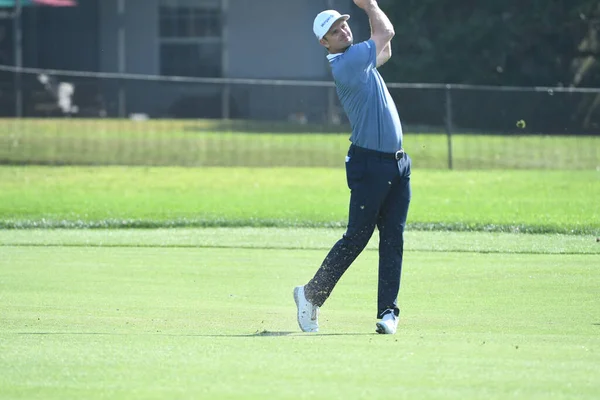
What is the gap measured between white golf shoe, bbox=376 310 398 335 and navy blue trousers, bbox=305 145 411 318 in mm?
69

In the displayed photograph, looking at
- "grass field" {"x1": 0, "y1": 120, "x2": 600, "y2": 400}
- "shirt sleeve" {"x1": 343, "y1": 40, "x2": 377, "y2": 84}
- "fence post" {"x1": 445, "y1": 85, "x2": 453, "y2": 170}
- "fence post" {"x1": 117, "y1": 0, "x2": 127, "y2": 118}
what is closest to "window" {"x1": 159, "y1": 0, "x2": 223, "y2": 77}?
"fence post" {"x1": 117, "y1": 0, "x2": 127, "y2": 118}

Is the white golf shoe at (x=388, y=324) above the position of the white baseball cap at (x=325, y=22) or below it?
below

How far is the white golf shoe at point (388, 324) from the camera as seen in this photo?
27.3 feet

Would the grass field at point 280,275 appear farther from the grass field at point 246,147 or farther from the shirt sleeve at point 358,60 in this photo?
the shirt sleeve at point 358,60

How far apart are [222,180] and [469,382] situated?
56.2 feet

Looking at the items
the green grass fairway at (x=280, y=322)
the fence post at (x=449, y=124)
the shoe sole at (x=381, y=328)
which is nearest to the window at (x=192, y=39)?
the fence post at (x=449, y=124)

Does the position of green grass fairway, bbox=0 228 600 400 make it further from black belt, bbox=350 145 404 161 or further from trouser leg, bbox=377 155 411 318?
black belt, bbox=350 145 404 161

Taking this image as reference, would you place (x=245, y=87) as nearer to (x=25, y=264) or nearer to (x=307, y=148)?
(x=307, y=148)

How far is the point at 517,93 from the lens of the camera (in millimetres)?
25734

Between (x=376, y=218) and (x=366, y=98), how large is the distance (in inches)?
31.3

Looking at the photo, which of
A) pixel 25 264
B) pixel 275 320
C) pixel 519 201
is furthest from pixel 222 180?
pixel 275 320

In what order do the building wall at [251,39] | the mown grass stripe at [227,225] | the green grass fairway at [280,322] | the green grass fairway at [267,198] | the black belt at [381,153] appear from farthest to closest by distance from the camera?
the building wall at [251,39]
the green grass fairway at [267,198]
the mown grass stripe at [227,225]
the black belt at [381,153]
the green grass fairway at [280,322]

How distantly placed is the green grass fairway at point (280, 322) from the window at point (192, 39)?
1224 inches

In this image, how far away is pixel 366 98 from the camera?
847 cm
